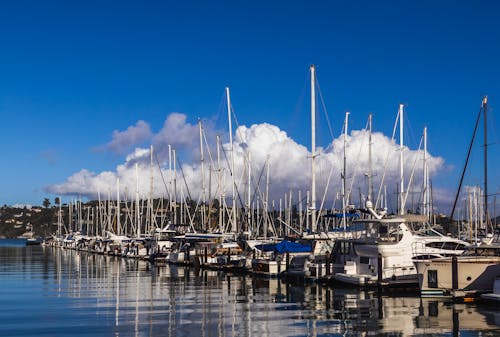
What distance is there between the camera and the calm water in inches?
1314

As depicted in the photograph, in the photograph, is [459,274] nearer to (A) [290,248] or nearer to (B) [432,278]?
(B) [432,278]

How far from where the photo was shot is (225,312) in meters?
39.9

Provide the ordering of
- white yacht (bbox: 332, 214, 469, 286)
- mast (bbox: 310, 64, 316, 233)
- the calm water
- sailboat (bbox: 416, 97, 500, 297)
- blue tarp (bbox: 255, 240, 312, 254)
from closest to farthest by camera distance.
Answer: the calm water, sailboat (bbox: 416, 97, 500, 297), white yacht (bbox: 332, 214, 469, 286), mast (bbox: 310, 64, 316, 233), blue tarp (bbox: 255, 240, 312, 254)

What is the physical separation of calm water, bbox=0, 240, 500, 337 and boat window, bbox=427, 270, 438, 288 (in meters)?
1.35

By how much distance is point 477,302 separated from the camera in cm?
4206

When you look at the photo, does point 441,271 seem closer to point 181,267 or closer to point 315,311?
point 315,311

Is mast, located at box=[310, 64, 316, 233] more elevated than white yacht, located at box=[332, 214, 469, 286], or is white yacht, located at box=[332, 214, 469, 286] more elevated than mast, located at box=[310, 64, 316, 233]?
mast, located at box=[310, 64, 316, 233]

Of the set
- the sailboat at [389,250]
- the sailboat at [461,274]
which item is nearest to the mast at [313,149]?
the sailboat at [389,250]

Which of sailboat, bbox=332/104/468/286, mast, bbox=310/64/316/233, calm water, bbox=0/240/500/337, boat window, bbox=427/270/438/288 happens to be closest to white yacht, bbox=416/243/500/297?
boat window, bbox=427/270/438/288

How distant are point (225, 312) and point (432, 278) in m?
13.8

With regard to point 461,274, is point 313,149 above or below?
above

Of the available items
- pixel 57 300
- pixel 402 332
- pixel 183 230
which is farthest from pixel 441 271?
pixel 183 230

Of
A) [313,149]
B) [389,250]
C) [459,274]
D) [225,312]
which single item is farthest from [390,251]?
[225,312]

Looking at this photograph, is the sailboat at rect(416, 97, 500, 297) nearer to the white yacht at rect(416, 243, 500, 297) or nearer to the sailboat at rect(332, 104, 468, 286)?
the white yacht at rect(416, 243, 500, 297)
